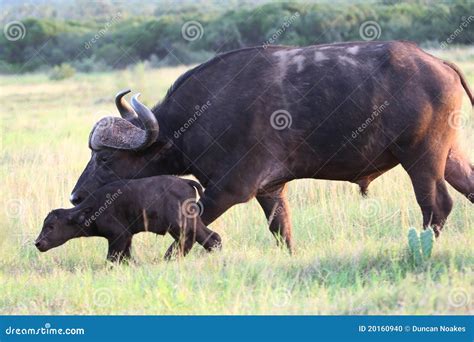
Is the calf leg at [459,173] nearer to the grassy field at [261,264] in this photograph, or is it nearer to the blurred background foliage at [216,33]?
the grassy field at [261,264]

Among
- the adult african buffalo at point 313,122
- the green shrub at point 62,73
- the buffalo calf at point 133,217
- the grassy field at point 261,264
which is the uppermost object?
the green shrub at point 62,73

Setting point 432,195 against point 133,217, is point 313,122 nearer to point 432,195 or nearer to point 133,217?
point 432,195

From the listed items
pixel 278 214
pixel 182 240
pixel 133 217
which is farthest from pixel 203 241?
pixel 278 214

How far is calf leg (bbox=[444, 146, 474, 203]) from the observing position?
33.6ft

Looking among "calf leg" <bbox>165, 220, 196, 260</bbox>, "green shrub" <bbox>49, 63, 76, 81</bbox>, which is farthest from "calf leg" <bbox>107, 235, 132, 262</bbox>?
"green shrub" <bbox>49, 63, 76, 81</bbox>

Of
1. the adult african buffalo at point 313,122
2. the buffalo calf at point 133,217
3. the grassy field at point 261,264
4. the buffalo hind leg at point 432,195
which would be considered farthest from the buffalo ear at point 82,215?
the buffalo hind leg at point 432,195

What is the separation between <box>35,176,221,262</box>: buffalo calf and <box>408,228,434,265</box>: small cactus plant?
6.89ft

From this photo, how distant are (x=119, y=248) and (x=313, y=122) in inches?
88.4

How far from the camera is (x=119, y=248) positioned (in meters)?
9.84

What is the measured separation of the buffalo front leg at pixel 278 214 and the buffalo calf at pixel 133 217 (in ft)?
2.97

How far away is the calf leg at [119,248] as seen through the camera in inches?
386

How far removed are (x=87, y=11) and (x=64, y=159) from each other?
49207mm

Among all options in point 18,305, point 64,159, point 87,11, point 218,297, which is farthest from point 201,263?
point 87,11
